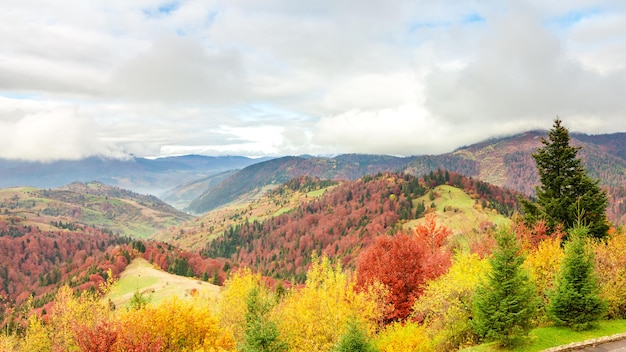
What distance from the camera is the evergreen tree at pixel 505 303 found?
34688mm

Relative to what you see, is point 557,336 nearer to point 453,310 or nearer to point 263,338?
point 453,310

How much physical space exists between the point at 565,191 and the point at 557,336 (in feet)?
102

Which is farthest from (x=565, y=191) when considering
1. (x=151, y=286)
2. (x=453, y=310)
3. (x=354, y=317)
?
(x=151, y=286)

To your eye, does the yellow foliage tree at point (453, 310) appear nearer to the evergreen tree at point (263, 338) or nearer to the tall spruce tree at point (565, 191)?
the evergreen tree at point (263, 338)

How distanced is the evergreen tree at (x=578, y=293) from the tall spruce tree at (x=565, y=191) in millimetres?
20879

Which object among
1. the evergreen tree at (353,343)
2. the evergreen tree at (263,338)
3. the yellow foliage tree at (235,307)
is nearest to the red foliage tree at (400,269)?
the yellow foliage tree at (235,307)

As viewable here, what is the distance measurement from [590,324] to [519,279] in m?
10.6

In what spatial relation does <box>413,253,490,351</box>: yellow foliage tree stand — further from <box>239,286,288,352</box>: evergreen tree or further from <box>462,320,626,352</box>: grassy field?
<box>239,286,288,352</box>: evergreen tree

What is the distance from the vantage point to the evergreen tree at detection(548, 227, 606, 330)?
123 feet

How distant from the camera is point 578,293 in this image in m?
37.6

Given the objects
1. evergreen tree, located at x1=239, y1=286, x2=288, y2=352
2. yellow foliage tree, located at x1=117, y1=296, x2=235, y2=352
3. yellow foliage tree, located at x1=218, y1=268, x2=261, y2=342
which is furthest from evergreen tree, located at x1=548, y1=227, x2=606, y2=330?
yellow foliage tree, located at x1=218, y1=268, x2=261, y2=342

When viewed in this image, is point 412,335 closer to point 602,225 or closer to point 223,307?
point 223,307

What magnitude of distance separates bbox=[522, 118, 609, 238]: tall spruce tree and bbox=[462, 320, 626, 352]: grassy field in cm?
2131

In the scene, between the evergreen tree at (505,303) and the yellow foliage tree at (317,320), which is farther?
the yellow foliage tree at (317,320)
